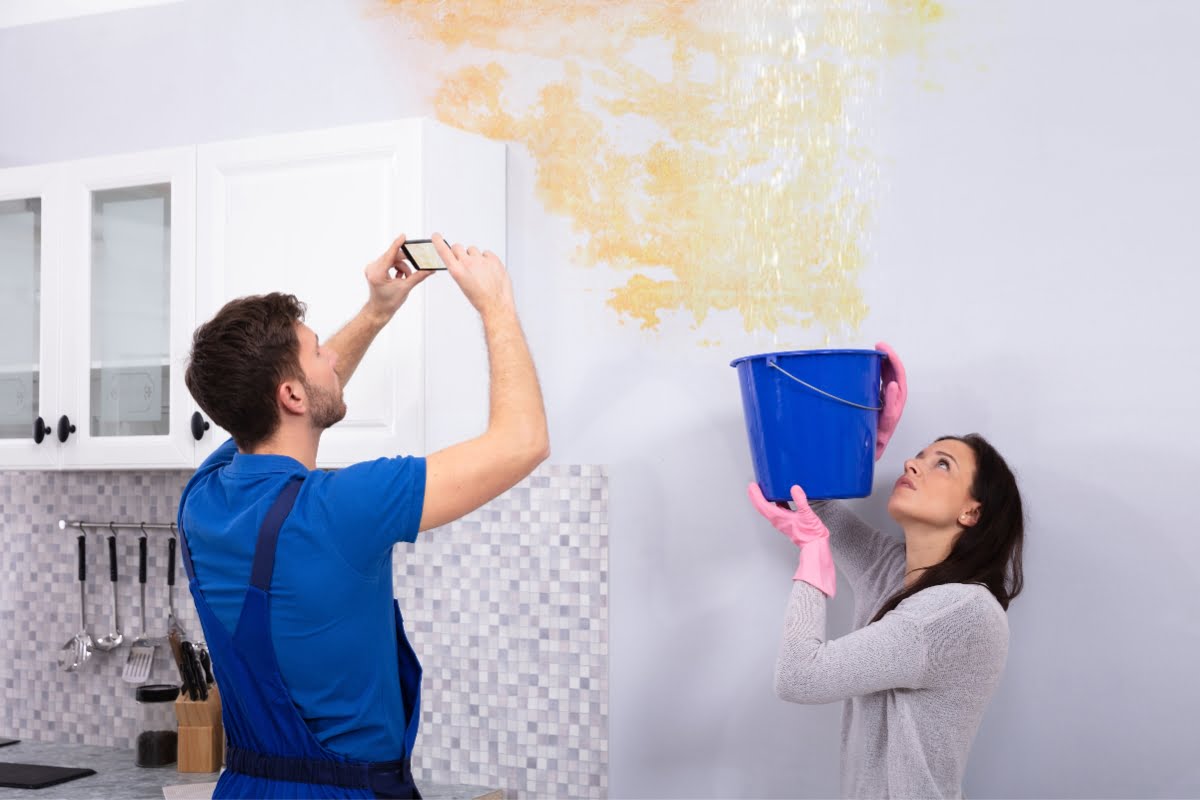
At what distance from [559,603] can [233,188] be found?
1.13 meters

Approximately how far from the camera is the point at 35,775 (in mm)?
2811

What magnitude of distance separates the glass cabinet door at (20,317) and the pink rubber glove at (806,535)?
1718 mm

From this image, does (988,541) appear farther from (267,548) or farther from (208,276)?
(208,276)

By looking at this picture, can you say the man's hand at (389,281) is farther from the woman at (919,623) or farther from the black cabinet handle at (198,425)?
the woman at (919,623)

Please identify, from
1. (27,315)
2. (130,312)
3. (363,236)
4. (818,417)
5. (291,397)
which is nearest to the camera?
(291,397)

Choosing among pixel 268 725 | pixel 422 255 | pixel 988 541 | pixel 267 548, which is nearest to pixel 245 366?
pixel 267 548

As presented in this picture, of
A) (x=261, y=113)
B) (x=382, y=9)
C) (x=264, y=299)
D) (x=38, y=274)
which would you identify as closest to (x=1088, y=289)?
(x=264, y=299)

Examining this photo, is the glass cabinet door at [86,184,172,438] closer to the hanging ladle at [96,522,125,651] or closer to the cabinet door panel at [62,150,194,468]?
the cabinet door panel at [62,150,194,468]

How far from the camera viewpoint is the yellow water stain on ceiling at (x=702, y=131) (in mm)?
2455

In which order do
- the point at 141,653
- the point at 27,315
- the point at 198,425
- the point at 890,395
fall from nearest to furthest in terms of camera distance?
1. the point at 890,395
2. the point at 198,425
3. the point at 27,315
4. the point at 141,653

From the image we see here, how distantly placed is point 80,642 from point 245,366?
1.67 metres

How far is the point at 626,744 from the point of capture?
2607mm

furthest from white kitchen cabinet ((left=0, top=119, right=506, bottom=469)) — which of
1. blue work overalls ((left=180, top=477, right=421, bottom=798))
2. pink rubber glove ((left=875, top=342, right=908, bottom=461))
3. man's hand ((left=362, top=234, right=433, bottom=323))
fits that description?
pink rubber glove ((left=875, top=342, right=908, bottom=461))

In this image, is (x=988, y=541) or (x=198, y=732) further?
(x=198, y=732)
